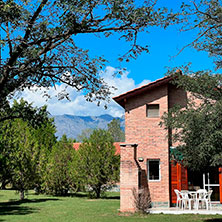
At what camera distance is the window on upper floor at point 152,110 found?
67.0ft

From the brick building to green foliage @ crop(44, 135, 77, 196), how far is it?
9.76 m

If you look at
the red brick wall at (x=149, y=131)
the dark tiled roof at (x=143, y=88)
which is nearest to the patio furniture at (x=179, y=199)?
the red brick wall at (x=149, y=131)

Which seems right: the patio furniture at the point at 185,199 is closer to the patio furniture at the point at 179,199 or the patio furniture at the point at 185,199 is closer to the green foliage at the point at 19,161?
the patio furniture at the point at 179,199

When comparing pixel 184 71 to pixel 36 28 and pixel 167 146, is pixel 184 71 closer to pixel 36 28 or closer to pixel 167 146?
pixel 36 28

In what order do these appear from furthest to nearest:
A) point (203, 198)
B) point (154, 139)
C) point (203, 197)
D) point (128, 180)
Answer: point (154, 139) → point (203, 197) → point (203, 198) → point (128, 180)

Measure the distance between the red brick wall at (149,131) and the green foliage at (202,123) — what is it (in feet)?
23.1

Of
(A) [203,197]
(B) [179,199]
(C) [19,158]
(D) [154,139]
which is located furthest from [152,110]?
(C) [19,158]

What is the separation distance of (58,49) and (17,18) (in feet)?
5.09

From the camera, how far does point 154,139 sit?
20.1 m

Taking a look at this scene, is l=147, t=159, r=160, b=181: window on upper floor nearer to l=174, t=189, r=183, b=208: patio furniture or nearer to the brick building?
the brick building

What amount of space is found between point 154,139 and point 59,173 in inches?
466

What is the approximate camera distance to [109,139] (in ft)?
89.4

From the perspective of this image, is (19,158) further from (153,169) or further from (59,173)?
(153,169)

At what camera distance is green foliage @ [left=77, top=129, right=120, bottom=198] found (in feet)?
86.4
